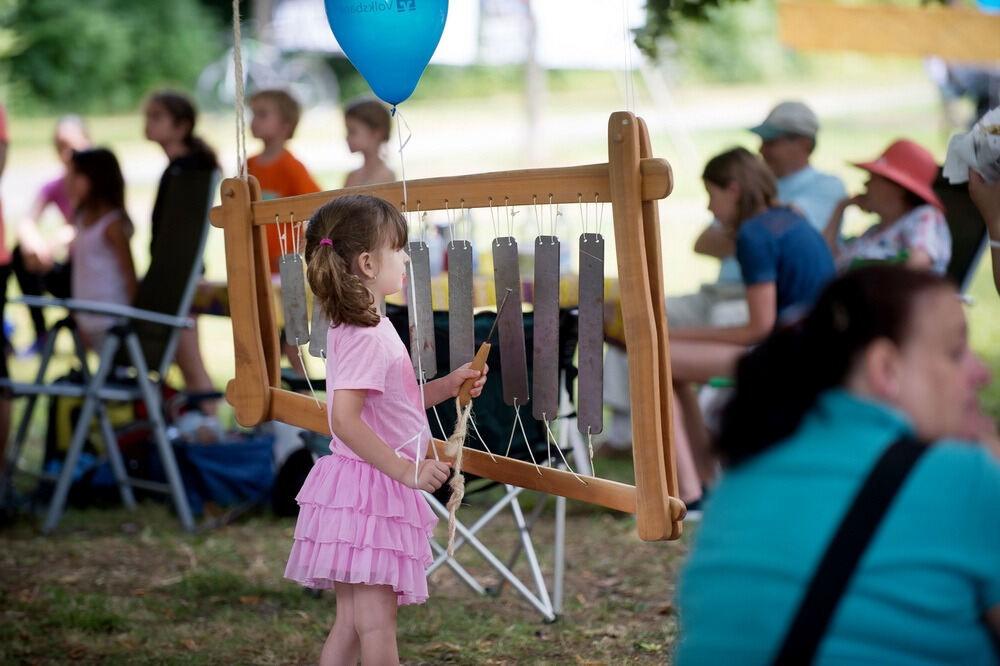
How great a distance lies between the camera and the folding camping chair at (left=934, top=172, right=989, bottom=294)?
4.65m

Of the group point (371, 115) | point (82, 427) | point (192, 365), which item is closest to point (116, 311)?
point (82, 427)

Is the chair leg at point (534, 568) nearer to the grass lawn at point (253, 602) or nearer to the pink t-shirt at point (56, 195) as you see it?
the grass lawn at point (253, 602)

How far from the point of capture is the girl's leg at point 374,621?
2418 millimetres

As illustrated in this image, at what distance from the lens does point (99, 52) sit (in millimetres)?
21656

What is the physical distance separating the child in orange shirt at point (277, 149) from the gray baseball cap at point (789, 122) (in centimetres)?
185

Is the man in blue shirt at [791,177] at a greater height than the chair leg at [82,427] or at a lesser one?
greater

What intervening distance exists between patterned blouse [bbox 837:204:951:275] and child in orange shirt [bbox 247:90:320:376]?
2264 millimetres

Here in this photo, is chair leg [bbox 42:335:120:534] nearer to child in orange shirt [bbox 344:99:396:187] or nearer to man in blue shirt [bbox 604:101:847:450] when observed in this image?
child in orange shirt [bbox 344:99:396:187]

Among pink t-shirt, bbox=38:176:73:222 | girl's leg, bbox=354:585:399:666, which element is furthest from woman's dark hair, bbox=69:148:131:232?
girl's leg, bbox=354:585:399:666

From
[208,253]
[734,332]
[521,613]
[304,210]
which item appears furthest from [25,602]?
[208,253]

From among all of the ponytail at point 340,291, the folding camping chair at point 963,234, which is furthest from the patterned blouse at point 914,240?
the ponytail at point 340,291

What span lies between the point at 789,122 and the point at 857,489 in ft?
12.2

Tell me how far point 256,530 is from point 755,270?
2.00 m

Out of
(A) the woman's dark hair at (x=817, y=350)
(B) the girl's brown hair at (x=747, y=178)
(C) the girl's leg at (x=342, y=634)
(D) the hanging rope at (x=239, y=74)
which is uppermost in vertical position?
(D) the hanging rope at (x=239, y=74)
